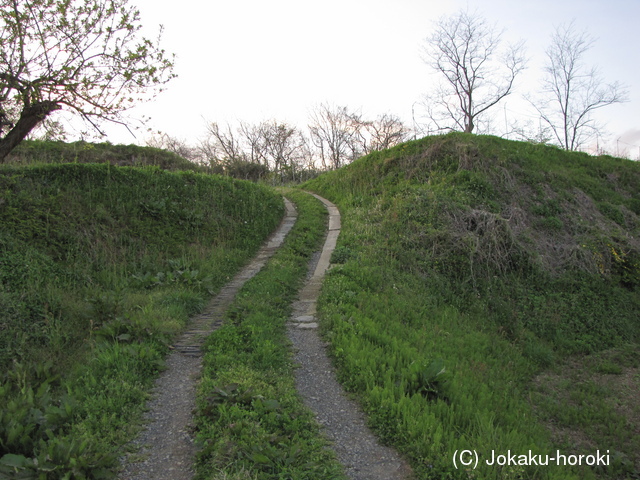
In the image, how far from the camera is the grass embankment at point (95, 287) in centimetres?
376

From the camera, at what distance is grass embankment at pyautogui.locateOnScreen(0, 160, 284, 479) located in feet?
12.3

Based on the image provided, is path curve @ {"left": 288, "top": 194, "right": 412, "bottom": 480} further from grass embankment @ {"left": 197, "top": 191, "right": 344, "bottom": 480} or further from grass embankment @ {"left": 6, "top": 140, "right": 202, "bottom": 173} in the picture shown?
grass embankment @ {"left": 6, "top": 140, "right": 202, "bottom": 173}

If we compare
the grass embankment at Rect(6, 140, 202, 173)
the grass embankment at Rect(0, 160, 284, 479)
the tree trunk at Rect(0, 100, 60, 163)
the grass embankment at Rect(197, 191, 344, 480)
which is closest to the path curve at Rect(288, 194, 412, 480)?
the grass embankment at Rect(197, 191, 344, 480)

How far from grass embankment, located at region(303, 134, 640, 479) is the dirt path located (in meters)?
1.85

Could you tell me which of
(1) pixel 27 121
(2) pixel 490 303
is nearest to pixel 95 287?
(1) pixel 27 121

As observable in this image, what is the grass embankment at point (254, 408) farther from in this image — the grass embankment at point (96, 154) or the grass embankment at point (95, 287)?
the grass embankment at point (96, 154)

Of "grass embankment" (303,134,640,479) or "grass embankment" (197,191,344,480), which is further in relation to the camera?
"grass embankment" (303,134,640,479)

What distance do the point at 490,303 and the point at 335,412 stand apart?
6.83 meters

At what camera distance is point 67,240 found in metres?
8.83

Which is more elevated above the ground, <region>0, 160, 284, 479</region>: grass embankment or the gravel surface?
<region>0, 160, 284, 479</region>: grass embankment

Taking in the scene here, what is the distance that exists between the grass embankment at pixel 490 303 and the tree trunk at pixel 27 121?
721 cm

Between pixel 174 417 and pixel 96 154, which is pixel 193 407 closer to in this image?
pixel 174 417

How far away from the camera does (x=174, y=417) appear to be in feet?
14.0

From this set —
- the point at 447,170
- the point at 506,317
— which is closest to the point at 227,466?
the point at 506,317
